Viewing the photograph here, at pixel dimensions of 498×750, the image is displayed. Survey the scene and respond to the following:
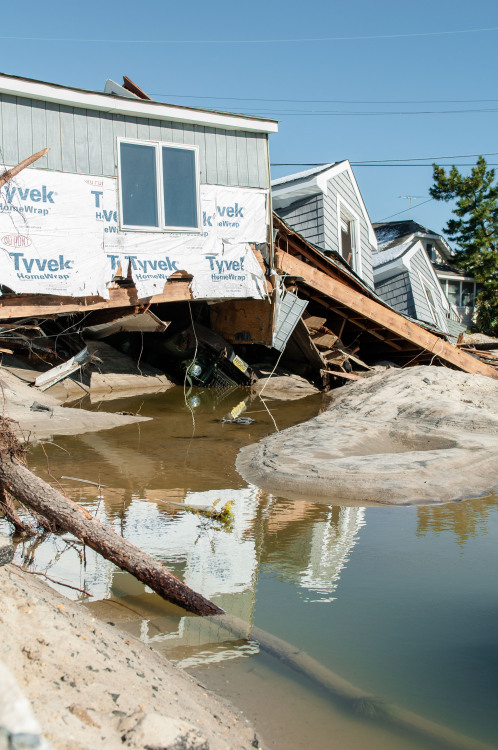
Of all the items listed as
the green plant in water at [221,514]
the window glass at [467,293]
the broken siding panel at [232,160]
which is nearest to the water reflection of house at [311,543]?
the green plant in water at [221,514]

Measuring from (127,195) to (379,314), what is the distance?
6.55m

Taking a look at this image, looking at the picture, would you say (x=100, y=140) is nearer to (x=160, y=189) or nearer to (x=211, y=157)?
(x=160, y=189)

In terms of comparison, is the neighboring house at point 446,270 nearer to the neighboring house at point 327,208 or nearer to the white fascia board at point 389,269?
the white fascia board at point 389,269

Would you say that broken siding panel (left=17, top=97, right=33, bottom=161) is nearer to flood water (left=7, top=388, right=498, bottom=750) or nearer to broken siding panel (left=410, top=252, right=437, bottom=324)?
flood water (left=7, top=388, right=498, bottom=750)

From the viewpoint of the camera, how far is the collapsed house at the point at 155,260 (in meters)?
11.8

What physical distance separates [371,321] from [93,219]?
7295mm

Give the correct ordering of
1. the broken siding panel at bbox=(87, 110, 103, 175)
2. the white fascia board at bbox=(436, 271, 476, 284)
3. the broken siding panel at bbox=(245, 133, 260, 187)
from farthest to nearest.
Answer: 1. the white fascia board at bbox=(436, 271, 476, 284)
2. the broken siding panel at bbox=(245, 133, 260, 187)
3. the broken siding panel at bbox=(87, 110, 103, 175)

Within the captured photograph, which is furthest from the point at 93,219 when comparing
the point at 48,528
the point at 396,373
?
the point at 48,528

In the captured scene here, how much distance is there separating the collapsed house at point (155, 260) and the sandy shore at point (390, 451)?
3529mm

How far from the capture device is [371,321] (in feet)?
53.2

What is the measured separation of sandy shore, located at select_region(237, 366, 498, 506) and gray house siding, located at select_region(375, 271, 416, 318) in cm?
1017

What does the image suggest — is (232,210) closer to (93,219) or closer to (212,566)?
(93,219)

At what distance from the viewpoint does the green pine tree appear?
Result: 35.6 meters

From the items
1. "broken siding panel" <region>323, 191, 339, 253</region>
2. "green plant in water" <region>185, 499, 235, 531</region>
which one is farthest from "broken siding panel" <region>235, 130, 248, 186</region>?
"green plant in water" <region>185, 499, 235, 531</region>
